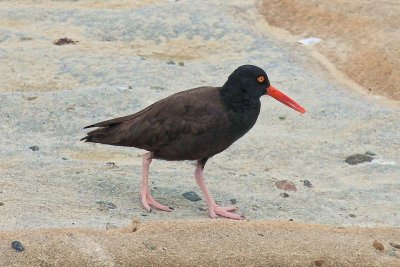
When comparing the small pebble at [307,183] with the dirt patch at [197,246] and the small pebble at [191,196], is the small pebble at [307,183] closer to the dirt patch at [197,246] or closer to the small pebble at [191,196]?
the small pebble at [191,196]

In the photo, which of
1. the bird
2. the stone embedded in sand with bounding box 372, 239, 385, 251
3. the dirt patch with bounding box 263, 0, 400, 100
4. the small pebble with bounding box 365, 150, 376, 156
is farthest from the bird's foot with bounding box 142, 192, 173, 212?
the dirt patch with bounding box 263, 0, 400, 100

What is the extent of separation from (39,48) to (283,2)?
624 centimetres

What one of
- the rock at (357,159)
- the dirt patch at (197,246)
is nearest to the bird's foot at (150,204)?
the dirt patch at (197,246)

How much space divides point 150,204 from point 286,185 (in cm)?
224

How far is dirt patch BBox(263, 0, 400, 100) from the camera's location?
15.8 metres

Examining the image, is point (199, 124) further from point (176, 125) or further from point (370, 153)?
point (370, 153)

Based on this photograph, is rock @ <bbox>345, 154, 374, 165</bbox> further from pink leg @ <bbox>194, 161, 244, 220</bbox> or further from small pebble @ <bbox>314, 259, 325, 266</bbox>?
small pebble @ <bbox>314, 259, 325, 266</bbox>

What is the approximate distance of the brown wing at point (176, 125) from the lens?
28.0 ft

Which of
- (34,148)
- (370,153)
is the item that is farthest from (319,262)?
(34,148)

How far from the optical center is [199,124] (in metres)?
8.53

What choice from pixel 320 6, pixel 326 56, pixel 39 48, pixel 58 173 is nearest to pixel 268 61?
pixel 326 56

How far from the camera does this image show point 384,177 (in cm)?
1110

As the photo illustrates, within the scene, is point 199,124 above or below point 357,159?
above

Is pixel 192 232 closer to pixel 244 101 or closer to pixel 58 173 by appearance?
pixel 244 101
